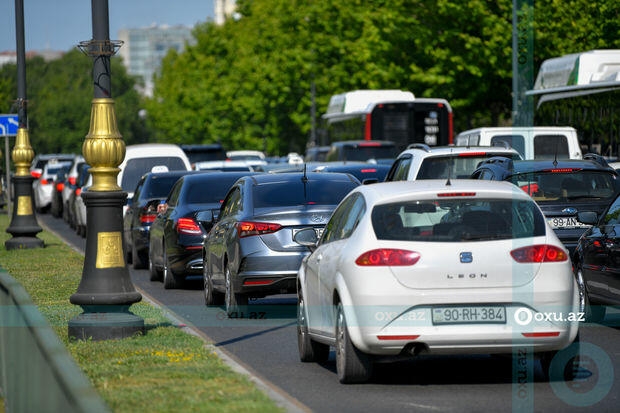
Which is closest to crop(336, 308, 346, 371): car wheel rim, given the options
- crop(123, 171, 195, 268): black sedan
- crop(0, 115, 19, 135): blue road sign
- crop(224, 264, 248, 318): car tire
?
crop(224, 264, 248, 318): car tire

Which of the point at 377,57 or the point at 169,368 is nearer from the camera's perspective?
the point at 169,368

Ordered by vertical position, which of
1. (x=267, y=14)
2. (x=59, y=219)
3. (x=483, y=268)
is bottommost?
(x=59, y=219)

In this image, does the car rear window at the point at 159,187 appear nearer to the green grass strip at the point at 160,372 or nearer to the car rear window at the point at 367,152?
the green grass strip at the point at 160,372

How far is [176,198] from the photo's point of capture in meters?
20.1

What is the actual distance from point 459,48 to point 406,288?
135ft

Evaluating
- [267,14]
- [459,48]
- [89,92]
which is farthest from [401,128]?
[89,92]

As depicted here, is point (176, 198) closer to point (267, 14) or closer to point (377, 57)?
point (377, 57)

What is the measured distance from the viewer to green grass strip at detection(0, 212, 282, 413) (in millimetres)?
8594

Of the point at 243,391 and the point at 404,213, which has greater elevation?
the point at 404,213

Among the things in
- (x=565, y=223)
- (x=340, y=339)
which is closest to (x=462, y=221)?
(x=340, y=339)

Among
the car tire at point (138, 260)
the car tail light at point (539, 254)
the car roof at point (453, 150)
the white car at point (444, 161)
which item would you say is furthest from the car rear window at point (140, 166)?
the car tail light at point (539, 254)

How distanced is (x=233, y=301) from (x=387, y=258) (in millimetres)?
5442

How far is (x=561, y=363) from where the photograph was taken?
10094 millimetres

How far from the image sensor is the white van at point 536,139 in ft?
83.5
